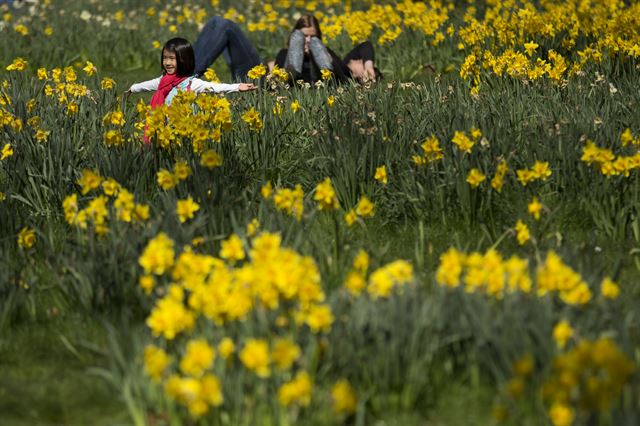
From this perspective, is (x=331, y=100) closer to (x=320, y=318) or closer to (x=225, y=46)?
(x=320, y=318)

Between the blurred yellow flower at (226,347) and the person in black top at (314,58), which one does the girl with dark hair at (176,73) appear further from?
the blurred yellow flower at (226,347)

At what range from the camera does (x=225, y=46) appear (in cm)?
1012

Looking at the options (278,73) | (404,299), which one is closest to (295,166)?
(278,73)

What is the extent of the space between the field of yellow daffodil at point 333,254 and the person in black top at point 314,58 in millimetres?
1685

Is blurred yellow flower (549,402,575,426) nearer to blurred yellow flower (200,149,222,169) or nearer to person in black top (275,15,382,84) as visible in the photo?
blurred yellow flower (200,149,222,169)

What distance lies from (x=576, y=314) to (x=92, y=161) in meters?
3.13

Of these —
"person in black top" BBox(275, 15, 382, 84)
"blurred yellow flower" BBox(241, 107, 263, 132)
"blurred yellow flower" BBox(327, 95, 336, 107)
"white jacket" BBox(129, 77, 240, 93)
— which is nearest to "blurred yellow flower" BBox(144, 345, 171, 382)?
"blurred yellow flower" BBox(241, 107, 263, 132)

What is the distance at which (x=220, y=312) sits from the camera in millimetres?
3348

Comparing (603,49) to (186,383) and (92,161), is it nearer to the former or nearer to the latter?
(92,161)

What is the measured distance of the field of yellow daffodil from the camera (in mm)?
3279

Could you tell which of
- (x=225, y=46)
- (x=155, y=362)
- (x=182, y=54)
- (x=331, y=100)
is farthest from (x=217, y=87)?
(x=155, y=362)

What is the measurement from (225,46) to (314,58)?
1289 millimetres

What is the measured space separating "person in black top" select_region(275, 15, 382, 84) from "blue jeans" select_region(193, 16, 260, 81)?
0.57 metres

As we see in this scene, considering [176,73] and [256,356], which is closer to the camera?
[256,356]
